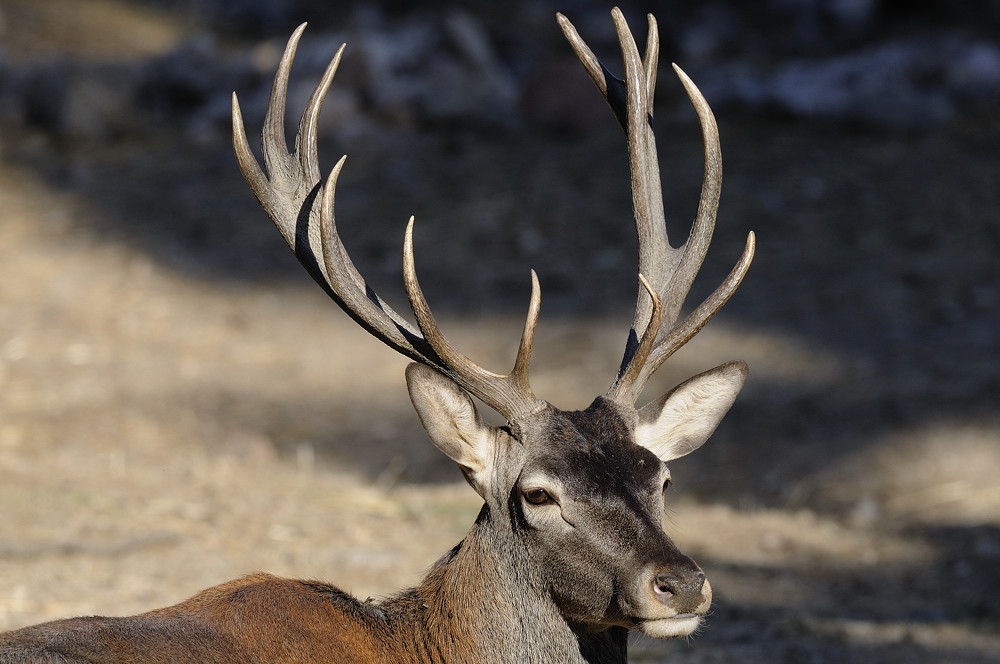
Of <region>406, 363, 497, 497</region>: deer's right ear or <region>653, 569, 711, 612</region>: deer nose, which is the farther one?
<region>406, 363, 497, 497</region>: deer's right ear

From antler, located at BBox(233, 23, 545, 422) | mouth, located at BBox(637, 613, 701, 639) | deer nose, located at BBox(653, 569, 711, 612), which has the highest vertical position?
antler, located at BBox(233, 23, 545, 422)

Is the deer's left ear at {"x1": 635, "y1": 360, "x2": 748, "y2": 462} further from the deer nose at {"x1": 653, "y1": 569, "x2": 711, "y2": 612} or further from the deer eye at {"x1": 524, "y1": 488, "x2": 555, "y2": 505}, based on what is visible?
the deer nose at {"x1": 653, "y1": 569, "x2": 711, "y2": 612}

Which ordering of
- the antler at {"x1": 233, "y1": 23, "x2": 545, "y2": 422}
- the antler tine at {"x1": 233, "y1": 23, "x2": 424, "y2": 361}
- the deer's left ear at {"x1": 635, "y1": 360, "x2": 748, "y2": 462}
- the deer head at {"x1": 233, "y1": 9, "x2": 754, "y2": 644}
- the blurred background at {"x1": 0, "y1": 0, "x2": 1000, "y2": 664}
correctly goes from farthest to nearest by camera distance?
the blurred background at {"x1": 0, "y1": 0, "x2": 1000, "y2": 664} → the deer's left ear at {"x1": 635, "y1": 360, "x2": 748, "y2": 462} → the antler tine at {"x1": 233, "y1": 23, "x2": 424, "y2": 361} → the antler at {"x1": 233, "y1": 23, "x2": 545, "y2": 422} → the deer head at {"x1": 233, "y1": 9, "x2": 754, "y2": 644}

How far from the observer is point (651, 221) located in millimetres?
4316

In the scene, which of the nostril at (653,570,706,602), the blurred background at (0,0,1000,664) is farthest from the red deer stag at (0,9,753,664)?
the blurred background at (0,0,1000,664)

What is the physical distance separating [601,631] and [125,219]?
828 centimetres

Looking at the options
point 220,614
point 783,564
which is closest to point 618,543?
point 220,614

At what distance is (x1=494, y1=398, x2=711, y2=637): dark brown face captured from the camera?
323cm

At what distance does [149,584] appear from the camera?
5102 millimetres

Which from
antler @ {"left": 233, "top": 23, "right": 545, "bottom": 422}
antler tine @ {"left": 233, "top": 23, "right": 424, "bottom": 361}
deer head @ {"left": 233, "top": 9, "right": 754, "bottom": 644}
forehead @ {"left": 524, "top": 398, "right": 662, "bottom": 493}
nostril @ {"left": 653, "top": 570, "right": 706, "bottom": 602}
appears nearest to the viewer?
nostril @ {"left": 653, "top": 570, "right": 706, "bottom": 602}

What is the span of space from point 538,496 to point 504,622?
0.42m

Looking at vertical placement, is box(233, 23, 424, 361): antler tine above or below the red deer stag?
above

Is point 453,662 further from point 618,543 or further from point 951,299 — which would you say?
point 951,299

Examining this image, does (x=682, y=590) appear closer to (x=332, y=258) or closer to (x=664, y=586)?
(x=664, y=586)
